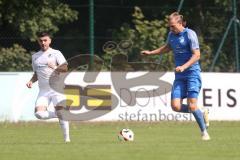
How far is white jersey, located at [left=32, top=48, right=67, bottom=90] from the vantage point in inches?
598

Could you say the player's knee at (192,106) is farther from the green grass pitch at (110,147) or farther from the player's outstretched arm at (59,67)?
the player's outstretched arm at (59,67)

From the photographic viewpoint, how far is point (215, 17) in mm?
30391

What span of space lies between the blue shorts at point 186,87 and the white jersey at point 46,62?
209 cm

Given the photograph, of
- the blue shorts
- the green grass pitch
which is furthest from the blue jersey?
the green grass pitch

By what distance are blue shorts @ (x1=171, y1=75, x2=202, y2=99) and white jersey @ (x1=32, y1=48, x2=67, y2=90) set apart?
6.84 ft

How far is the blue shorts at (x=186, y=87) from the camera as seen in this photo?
589 inches

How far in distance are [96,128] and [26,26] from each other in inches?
364

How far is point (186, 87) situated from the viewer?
49.4ft

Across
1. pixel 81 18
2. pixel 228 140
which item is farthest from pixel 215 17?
pixel 228 140

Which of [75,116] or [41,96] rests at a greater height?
[41,96]

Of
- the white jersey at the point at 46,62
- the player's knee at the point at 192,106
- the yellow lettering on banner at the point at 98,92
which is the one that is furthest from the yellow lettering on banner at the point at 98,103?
the player's knee at the point at 192,106

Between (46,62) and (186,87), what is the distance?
2593mm

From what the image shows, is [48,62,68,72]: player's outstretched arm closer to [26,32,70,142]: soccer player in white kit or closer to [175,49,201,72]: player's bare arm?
[26,32,70,142]: soccer player in white kit

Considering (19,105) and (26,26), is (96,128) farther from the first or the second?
(26,26)
